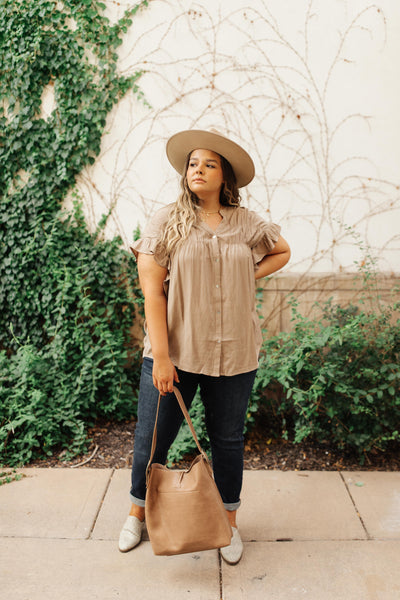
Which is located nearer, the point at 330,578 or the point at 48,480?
the point at 330,578

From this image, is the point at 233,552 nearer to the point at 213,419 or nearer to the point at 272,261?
the point at 213,419

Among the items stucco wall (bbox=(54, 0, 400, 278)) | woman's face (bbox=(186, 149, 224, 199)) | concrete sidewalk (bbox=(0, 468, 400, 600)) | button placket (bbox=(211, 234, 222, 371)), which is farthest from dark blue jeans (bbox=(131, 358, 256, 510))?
stucco wall (bbox=(54, 0, 400, 278))

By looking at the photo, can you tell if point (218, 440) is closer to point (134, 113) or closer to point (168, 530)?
point (168, 530)

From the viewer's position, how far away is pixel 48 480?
2.88m

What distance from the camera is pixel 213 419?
2172 millimetres

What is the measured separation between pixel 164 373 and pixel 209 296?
36 centimetres

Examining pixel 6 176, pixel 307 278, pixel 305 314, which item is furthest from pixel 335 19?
pixel 6 176

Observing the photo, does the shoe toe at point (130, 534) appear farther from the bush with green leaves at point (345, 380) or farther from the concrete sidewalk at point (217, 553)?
the bush with green leaves at point (345, 380)

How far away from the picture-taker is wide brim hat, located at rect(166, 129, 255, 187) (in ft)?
6.63

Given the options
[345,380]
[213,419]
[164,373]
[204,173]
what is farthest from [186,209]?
[345,380]

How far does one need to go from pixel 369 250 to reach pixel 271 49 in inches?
63.5

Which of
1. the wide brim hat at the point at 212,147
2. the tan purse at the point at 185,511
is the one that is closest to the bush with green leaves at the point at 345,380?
the tan purse at the point at 185,511

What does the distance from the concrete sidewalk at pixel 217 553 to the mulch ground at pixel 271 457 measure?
0.10 metres

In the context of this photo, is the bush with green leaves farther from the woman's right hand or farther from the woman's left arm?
the woman's right hand
